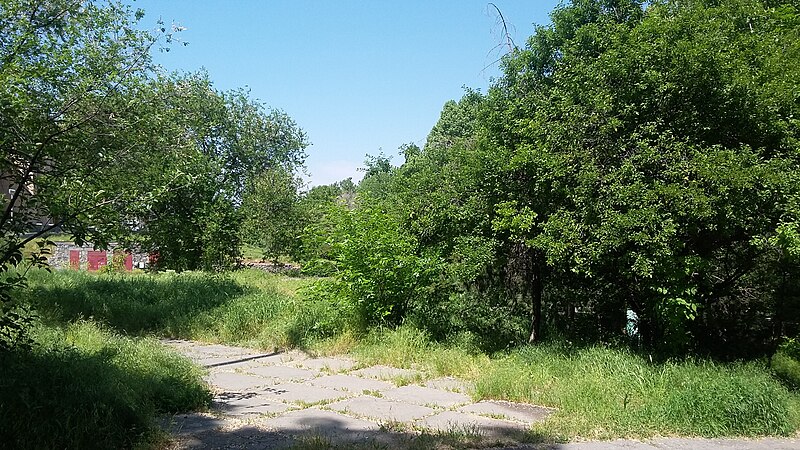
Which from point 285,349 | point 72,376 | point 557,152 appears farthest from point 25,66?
point 557,152

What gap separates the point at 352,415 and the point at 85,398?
10.1ft

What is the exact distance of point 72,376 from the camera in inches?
249

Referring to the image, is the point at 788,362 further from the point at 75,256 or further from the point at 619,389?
the point at 75,256

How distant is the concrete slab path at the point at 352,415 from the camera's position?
627cm

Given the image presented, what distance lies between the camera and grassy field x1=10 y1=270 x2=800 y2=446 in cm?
708

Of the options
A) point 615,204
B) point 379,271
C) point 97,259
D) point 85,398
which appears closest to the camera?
point 85,398

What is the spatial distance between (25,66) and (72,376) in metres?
3.88

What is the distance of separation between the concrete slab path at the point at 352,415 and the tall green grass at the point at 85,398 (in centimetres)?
40

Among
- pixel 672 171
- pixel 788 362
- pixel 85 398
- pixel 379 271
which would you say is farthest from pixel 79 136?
pixel 788 362

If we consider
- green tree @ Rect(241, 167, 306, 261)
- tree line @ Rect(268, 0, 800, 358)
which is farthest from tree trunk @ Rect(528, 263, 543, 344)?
green tree @ Rect(241, 167, 306, 261)

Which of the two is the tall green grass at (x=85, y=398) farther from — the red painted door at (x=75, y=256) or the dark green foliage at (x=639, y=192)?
the red painted door at (x=75, y=256)

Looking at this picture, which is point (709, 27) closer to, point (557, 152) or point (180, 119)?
point (557, 152)

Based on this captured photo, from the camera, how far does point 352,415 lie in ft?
24.7

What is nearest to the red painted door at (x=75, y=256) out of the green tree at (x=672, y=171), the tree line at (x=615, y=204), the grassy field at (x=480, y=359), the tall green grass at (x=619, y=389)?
the grassy field at (x=480, y=359)
